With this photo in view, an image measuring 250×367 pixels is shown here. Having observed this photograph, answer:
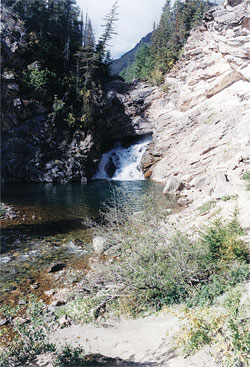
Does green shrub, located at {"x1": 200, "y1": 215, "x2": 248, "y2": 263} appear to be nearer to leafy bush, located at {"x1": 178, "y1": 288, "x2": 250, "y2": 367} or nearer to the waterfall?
leafy bush, located at {"x1": 178, "y1": 288, "x2": 250, "y2": 367}

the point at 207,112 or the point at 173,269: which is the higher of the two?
the point at 207,112

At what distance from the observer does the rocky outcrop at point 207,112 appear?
21.0 metres

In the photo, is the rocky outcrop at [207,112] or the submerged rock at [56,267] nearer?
the submerged rock at [56,267]

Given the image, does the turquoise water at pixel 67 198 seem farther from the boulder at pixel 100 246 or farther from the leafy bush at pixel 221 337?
the leafy bush at pixel 221 337

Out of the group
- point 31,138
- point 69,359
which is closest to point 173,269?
point 69,359

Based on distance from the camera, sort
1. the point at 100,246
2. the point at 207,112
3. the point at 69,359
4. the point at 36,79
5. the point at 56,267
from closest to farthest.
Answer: the point at 69,359 → the point at 56,267 → the point at 100,246 → the point at 207,112 → the point at 36,79

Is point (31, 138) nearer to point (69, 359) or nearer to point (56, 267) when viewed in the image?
point (56, 267)

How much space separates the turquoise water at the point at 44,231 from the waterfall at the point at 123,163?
31.2 feet

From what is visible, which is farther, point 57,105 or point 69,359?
point 57,105

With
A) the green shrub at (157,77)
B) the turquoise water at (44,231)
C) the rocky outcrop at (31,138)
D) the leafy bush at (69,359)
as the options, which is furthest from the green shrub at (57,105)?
the leafy bush at (69,359)

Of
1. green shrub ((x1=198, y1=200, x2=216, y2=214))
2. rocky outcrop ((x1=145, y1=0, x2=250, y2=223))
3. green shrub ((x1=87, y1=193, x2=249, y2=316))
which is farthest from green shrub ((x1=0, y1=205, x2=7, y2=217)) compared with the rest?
rocky outcrop ((x1=145, y1=0, x2=250, y2=223))

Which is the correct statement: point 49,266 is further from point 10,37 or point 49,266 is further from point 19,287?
point 10,37

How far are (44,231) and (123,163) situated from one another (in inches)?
825

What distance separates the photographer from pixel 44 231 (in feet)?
42.0
